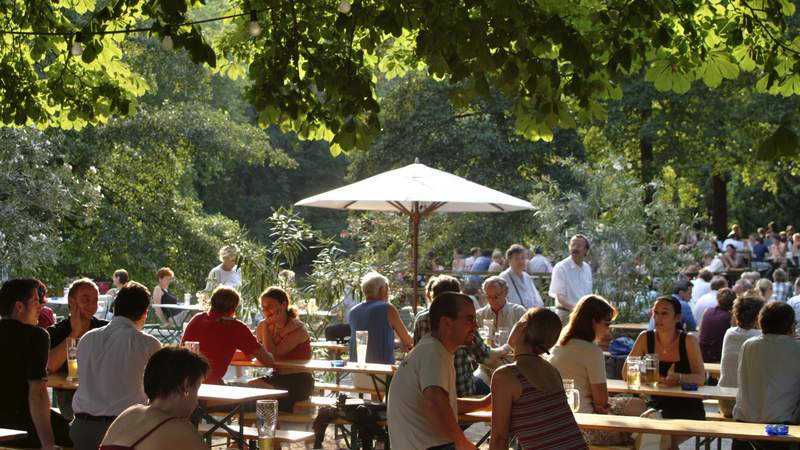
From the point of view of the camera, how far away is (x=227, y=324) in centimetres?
869

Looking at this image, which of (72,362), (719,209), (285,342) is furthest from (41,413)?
(719,209)

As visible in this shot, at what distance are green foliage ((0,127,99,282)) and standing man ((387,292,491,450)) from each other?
1572 cm

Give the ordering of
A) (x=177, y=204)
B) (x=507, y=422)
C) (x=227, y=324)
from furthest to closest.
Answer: (x=177, y=204)
(x=227, y=324)
(x=507, y=422)

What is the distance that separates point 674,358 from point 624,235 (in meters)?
8.99

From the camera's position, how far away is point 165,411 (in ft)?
14.1

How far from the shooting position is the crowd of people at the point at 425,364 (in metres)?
5.45

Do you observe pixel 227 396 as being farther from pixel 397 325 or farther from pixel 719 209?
pixel 719 209

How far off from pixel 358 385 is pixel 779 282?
10238 millimetres

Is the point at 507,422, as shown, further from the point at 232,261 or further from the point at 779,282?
the point at 779,282

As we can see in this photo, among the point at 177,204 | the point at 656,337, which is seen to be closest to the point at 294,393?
the point at 656,337

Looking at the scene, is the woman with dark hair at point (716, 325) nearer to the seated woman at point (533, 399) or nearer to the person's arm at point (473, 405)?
the person's arm at point (473, 405)

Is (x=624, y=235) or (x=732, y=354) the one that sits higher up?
(x=624, y=235)

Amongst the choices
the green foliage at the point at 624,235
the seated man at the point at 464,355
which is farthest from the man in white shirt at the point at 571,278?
the seated man at the point at 464,355

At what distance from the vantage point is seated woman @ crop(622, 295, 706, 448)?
8555 millimetres
